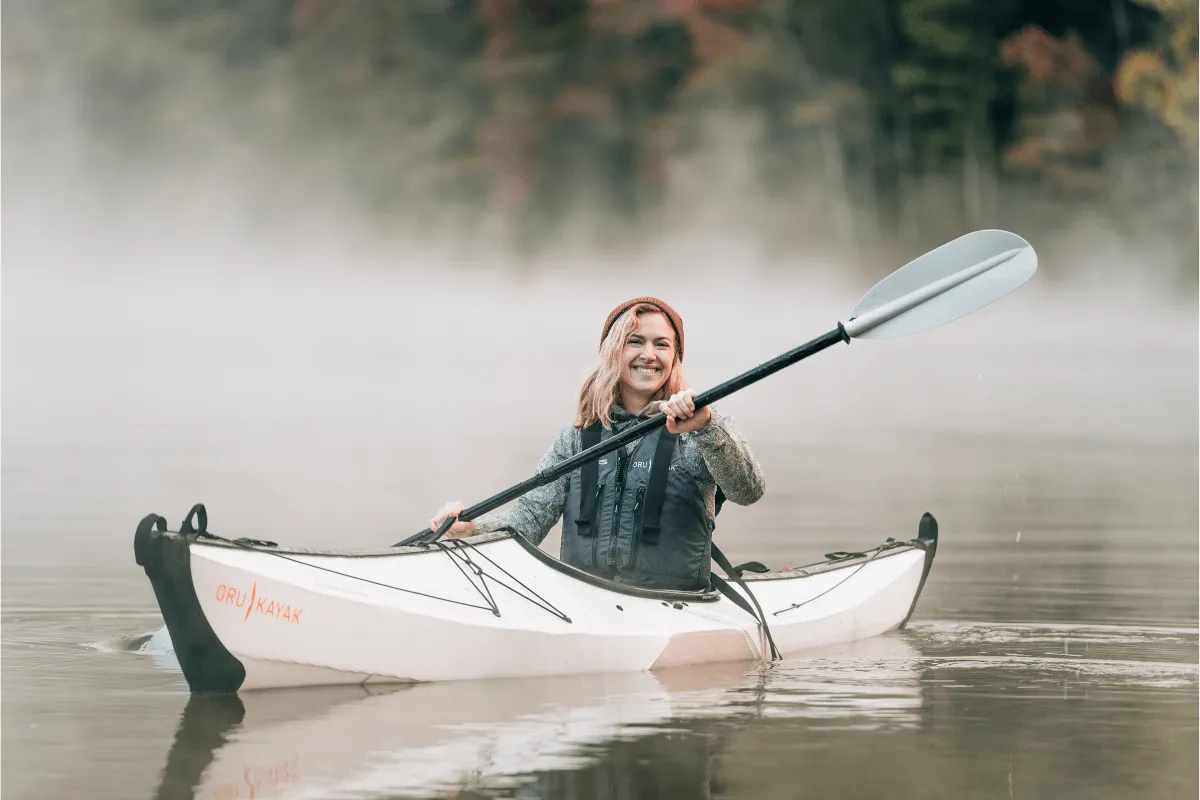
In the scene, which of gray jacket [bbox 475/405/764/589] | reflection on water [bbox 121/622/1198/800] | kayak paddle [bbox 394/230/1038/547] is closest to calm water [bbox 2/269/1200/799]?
reflection on water [bbox 121/622/1198/800]

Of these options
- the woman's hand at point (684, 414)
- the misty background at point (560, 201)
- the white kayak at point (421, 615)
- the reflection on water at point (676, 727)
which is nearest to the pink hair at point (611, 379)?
the woman's hand at point (684, 414)

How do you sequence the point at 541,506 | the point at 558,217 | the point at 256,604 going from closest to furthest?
the point at 256,604 < the point at 541,506 < the point at 558,217

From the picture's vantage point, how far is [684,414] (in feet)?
16.1

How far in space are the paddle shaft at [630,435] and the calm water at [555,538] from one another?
58 cm

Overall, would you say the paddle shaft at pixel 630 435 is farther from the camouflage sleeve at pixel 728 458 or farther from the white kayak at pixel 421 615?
the white kayak at pixel 421 615

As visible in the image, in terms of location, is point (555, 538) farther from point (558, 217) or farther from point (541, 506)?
point (558, 217)

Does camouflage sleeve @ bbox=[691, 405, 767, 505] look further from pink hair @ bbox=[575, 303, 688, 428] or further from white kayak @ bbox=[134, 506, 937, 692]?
white kayak @ bbox=[134, 506, 937, 692]

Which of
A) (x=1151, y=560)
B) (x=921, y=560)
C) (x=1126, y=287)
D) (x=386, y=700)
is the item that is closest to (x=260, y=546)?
(x=386, y=700)

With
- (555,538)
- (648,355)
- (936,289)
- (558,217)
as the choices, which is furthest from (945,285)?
(558,217)

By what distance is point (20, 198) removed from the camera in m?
33.8

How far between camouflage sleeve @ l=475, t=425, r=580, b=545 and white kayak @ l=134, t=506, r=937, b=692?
0.36 metres

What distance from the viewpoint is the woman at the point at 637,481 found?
5262 mm

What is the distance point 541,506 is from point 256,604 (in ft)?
3.97

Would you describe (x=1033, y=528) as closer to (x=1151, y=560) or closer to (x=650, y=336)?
(x=1151, y=560)
